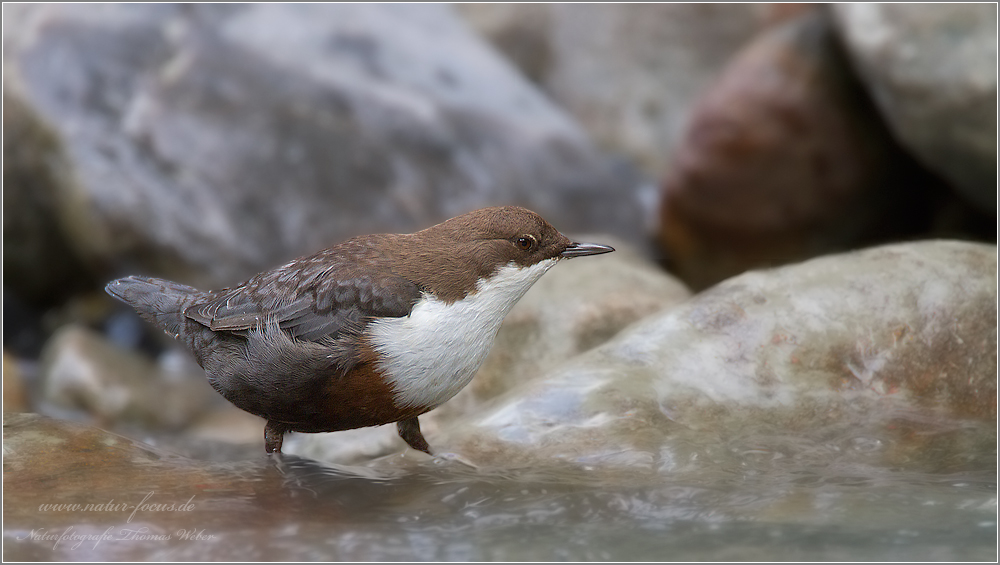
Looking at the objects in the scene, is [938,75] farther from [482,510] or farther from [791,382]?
[482,510]

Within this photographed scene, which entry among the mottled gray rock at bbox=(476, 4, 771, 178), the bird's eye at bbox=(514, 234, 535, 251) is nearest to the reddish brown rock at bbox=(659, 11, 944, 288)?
the mottled gray rock at bbox=(476, 4, 771, 178)

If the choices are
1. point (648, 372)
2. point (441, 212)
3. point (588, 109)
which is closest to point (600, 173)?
point (441, 212)

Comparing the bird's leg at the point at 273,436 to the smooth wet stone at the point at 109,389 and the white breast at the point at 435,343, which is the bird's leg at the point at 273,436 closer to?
the white breast at the point at 435,343

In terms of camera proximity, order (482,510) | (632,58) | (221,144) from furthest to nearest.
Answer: (632,58) < (221,144) < (482,510)

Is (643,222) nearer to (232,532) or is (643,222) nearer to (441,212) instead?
(441,212)

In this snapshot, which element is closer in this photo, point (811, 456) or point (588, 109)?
point (811, 456)

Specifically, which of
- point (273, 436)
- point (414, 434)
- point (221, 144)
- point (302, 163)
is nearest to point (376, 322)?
point (414, 434)
